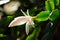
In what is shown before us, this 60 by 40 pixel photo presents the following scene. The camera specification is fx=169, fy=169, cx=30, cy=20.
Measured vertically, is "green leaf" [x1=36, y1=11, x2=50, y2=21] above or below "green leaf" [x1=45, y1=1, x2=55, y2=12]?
below

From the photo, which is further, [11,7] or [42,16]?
[11,7]

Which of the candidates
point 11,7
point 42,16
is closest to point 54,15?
point 42,16

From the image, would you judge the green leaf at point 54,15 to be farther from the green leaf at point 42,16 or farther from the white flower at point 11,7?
the white flower at point 11,7

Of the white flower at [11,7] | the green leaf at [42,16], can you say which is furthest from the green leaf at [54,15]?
the white flower at [11,7]

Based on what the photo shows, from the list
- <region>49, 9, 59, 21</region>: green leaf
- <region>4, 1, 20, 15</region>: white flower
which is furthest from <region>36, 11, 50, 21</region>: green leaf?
<region>4, 1, 20, 15</region>: white flower

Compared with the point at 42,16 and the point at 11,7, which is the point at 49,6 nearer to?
the point at 42,16

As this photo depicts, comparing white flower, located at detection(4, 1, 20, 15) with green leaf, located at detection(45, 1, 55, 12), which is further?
white flower, located at detection(4, 1, 20, 15)

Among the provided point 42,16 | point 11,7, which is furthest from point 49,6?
point 11,7

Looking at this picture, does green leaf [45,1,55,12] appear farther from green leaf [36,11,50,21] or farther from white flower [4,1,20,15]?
white flower [4,1,20,15]

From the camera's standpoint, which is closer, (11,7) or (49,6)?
(49,6)

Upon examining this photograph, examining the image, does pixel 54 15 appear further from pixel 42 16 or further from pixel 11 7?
pixel 11 7

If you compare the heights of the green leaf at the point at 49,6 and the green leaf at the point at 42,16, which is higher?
the green leaf at the point at 49,6
